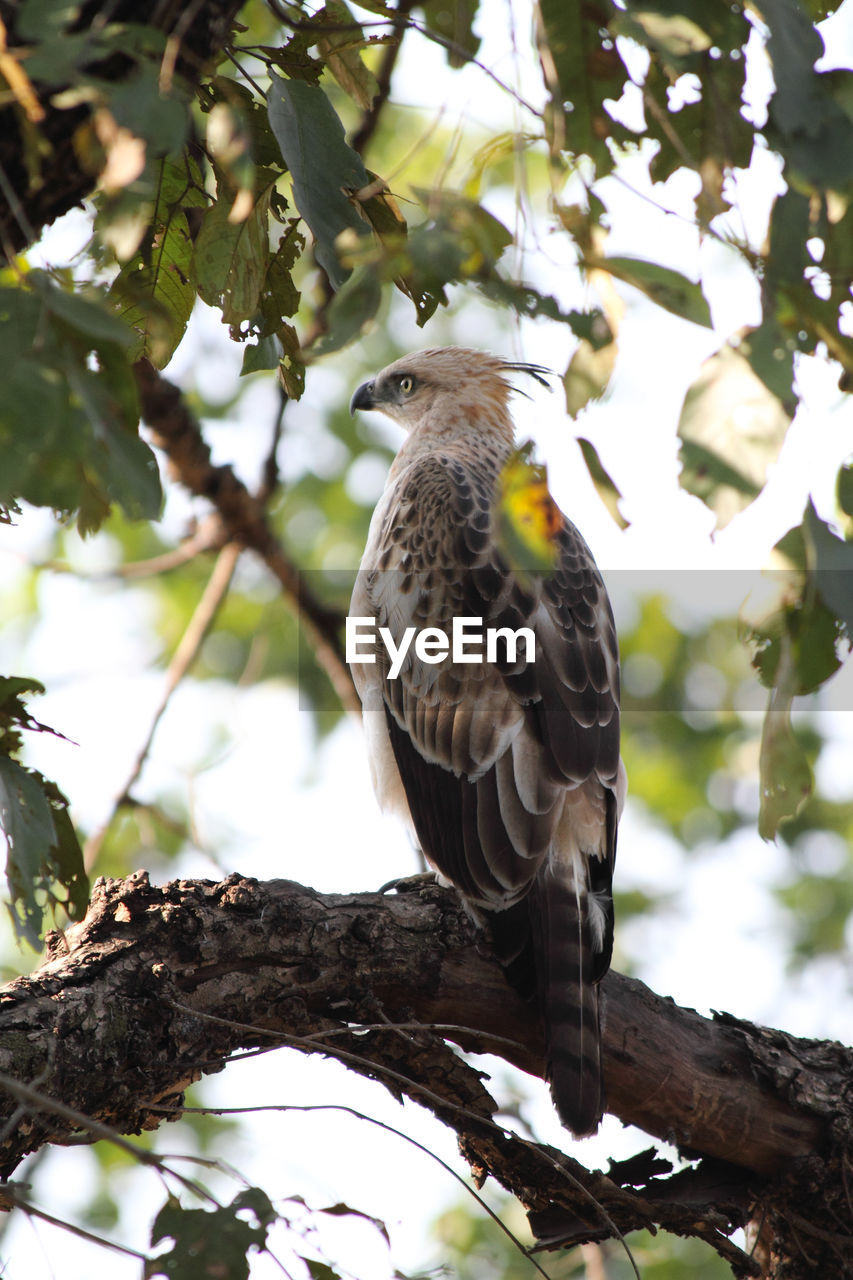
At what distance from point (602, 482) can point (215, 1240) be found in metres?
1.22

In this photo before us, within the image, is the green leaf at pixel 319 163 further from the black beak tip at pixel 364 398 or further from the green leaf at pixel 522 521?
the black beak tip at pixel 364 398

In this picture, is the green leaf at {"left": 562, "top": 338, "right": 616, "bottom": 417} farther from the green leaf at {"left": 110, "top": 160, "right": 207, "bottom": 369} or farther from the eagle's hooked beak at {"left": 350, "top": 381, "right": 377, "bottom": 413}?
the eagle's hooked beak at {"left": 350, "top": 381, "right": 377, "bottom": 413}

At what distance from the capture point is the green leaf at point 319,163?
2.04 m

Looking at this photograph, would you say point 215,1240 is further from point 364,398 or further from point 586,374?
point 364,398

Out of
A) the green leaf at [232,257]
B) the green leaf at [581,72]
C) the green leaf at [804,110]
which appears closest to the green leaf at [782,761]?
the green leaf at [804,110]

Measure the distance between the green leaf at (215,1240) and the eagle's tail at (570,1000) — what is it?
1583mm

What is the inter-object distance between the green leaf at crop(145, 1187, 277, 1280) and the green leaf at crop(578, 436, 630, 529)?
1128 millimetres

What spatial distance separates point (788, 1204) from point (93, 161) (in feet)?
11.0

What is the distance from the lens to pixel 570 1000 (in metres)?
3.25

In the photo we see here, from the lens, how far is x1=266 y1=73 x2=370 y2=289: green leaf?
2.04 metres

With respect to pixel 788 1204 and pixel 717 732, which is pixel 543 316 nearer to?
pixel 788 1204

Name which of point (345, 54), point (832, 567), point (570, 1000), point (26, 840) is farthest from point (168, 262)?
point (570, 1000)

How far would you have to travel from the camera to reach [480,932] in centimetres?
342

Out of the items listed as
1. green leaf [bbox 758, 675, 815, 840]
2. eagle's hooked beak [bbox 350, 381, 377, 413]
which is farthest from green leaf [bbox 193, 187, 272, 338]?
eagle's hooked beak [bbox 350, 381, 377, 413]
